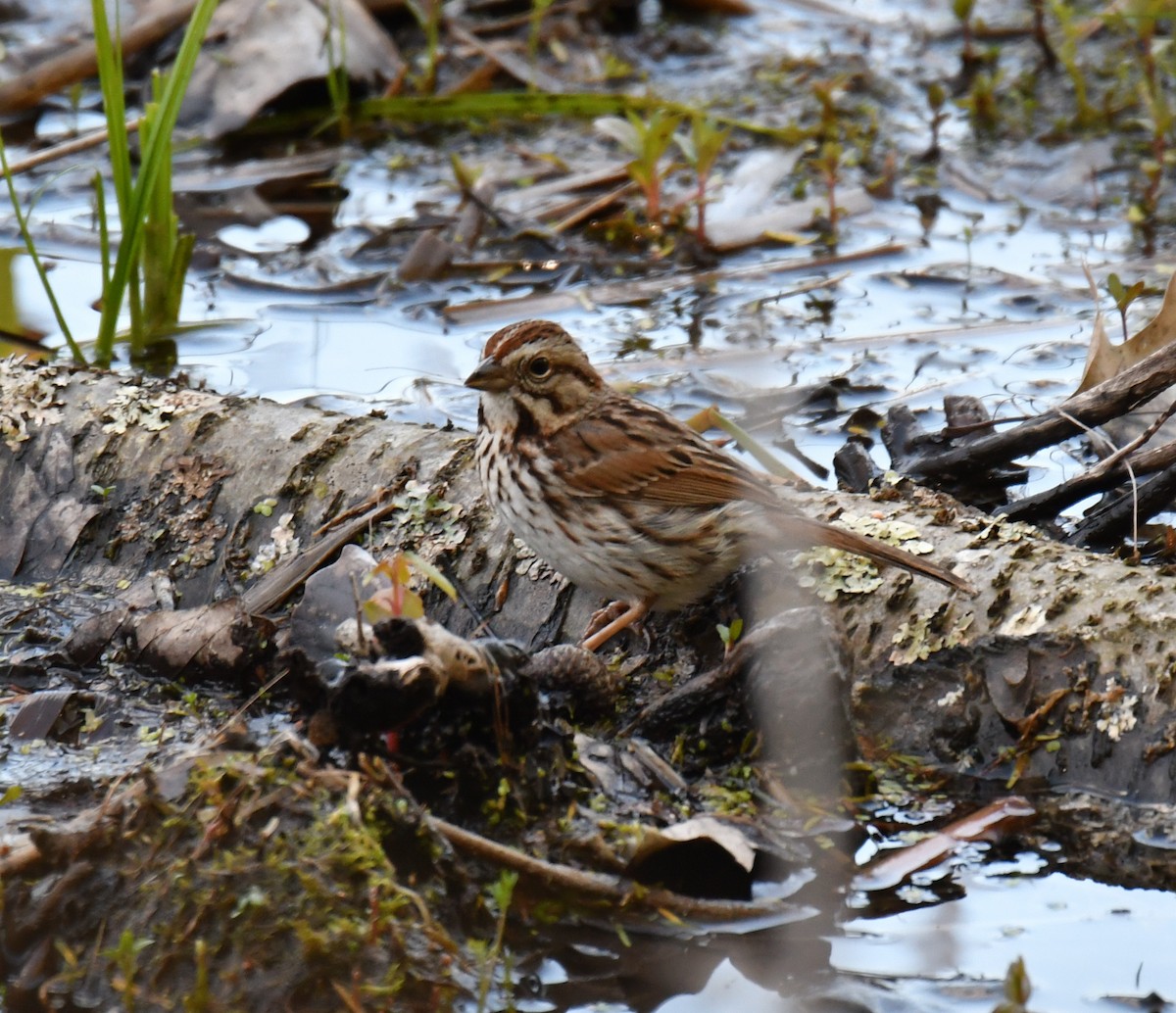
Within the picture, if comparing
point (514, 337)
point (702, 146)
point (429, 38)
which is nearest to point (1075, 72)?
point (702, 146)

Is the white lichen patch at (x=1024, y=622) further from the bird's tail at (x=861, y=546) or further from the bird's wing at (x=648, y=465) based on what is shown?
the bird's wing at (x=648, y=465)

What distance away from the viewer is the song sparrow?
14.5 ft

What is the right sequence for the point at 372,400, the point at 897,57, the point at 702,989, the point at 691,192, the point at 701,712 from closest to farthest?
the point at 702,989 < the point at 701,712 < the point at 372,400 < the point at 691,192 < the point at 897,57

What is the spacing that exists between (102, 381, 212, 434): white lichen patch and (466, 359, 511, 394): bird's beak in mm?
970

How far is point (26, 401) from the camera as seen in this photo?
517 centimetres

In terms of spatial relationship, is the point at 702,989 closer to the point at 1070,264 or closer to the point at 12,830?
the point at 12,830

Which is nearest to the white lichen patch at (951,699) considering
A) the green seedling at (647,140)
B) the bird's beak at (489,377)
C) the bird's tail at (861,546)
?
the bird's tail at (861,546)

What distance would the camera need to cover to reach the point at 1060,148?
26.9ft

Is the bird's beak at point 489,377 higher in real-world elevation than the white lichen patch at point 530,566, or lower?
higher

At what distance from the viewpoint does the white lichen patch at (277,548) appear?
4.78 metres

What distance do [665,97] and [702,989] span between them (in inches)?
251

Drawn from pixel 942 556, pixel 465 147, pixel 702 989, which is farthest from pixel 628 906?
pixel 465 147

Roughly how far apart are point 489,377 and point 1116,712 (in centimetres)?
208

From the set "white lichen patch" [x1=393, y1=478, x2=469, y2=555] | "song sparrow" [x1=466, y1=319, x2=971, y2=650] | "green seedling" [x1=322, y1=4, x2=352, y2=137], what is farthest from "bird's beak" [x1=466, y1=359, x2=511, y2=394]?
"green seedling" [x1=322, y1=4, x2=352, y2=137]
